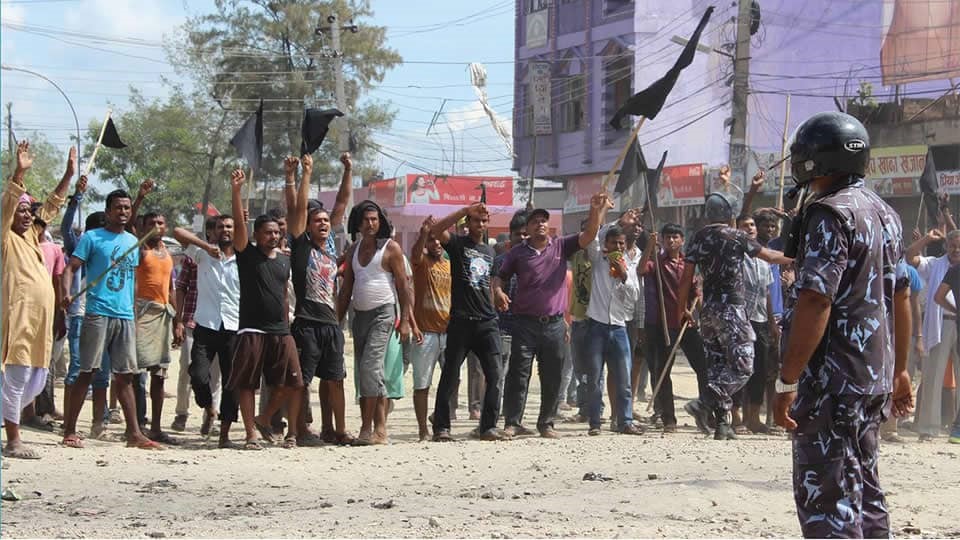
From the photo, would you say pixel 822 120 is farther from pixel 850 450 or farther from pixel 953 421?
pixel 953 421

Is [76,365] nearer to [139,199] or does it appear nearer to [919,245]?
[139,199]

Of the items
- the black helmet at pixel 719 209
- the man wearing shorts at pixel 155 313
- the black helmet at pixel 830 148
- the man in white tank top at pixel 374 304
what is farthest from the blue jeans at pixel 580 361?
the black helmet at pixel 830 148

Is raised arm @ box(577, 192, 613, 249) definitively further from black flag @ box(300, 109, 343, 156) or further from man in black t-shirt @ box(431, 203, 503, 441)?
black flag @ box(300, 109, 343, 156)

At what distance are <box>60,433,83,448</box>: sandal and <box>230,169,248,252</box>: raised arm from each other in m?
1.91

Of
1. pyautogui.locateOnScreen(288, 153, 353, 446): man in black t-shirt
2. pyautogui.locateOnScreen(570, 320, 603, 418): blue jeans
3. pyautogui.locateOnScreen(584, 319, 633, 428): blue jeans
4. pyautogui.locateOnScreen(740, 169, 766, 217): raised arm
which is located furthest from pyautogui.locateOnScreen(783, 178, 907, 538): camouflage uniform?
pyautogui.locateOnScreen(570, 320, 603, 418): blue jeans

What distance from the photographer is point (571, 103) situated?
1740 inches

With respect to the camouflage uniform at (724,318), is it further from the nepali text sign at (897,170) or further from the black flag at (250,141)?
the nepali text sign at (897,170)

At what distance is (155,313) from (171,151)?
1419 inches

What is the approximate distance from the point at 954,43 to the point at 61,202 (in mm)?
25478

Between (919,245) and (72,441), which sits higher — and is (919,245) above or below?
above

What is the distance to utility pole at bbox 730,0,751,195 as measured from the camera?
2152cm

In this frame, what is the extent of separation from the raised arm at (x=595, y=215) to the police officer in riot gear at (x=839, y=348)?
5730 millimetres

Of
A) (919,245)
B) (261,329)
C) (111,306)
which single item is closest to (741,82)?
(919,245)

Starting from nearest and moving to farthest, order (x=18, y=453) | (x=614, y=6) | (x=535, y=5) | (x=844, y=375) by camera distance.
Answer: (x=844, y=375)
(x=18, y=453)
(x=614, y=6)
(x=535, y=5)
